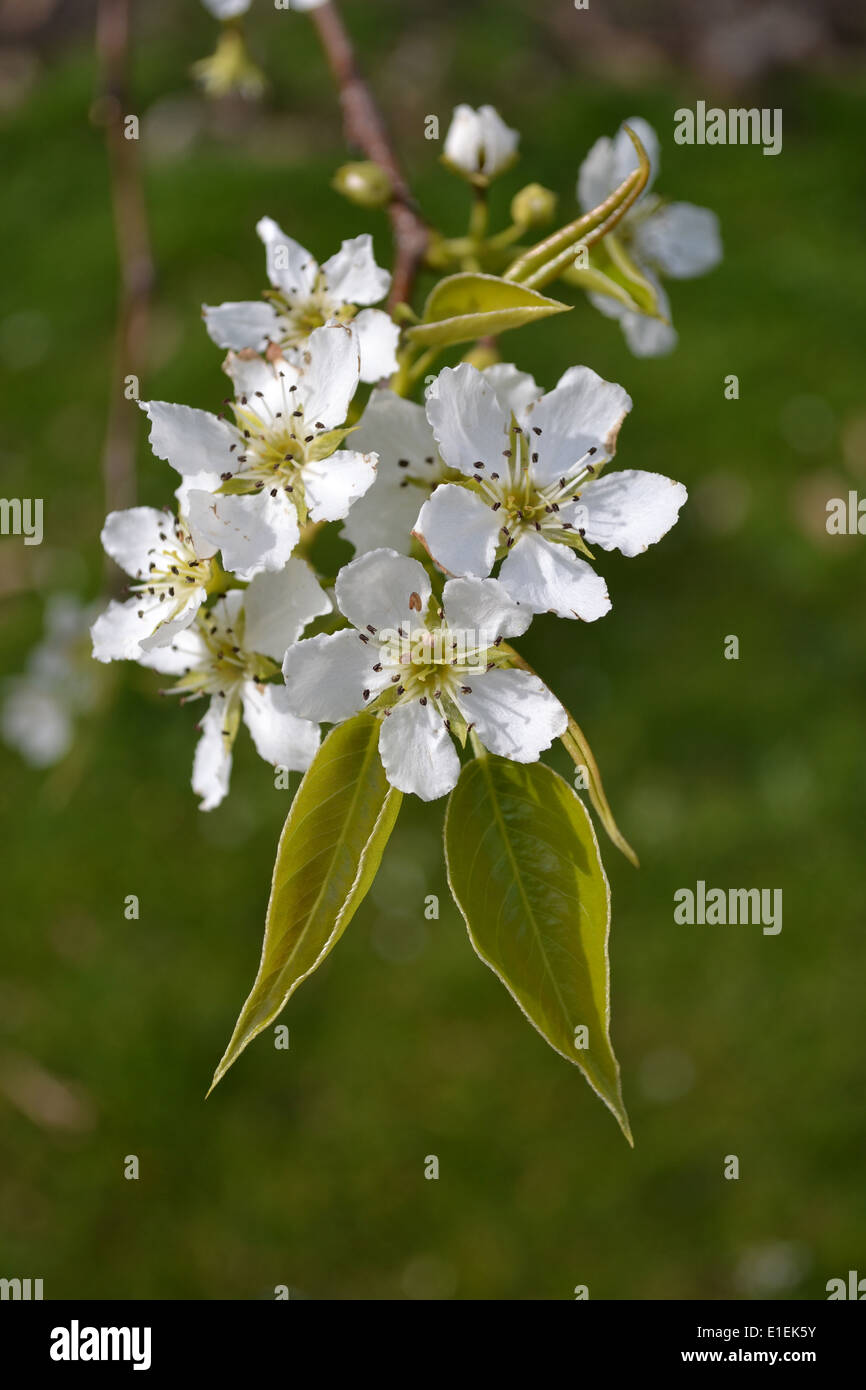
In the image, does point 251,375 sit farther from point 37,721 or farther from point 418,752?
point 37,721

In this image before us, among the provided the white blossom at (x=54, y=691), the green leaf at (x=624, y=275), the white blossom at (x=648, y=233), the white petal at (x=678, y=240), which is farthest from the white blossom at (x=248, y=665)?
the white blossom at (x=54, y=691)

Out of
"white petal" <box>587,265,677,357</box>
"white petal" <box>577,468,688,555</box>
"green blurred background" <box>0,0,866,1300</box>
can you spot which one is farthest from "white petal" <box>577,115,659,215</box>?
"green blurred background" <box>0,0,866,1300</box>

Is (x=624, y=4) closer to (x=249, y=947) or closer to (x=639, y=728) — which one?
(x=639, y=728)

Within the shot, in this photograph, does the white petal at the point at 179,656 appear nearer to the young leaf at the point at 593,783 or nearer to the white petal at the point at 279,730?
the white petal at the point at 279,730

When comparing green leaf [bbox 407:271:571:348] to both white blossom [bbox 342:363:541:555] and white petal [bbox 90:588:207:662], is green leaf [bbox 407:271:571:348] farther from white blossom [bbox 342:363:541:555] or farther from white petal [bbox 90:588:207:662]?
white petal [bbox 90:588:207:662]

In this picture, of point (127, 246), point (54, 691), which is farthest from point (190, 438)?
point (54, 691)

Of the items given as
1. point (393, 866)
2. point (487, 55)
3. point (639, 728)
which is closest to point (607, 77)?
point (487, 55)
